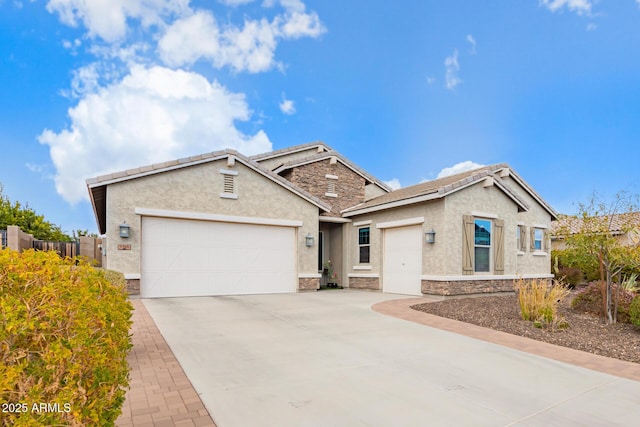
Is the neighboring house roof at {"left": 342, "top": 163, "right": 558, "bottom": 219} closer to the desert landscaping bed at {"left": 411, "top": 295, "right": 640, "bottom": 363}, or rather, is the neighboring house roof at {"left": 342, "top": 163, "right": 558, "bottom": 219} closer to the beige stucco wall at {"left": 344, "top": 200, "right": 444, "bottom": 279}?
the beige stucco wall at {"left": 344, "top": 200, "right": 444, "bottom": 279}

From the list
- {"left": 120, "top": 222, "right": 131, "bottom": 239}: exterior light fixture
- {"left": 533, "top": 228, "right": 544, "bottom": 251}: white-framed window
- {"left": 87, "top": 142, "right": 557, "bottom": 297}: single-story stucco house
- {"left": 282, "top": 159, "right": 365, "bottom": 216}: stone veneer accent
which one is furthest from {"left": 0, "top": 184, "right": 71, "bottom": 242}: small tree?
{"left": 533, "top": 228, "right": 544, "bottom": 251}: white-framed window

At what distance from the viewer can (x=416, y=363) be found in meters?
5.37

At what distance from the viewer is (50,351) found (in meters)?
2.01

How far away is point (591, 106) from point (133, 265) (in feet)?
62.6

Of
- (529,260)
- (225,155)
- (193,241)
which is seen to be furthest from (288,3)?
(529,260)

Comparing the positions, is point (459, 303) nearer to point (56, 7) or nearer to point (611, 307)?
point (611, 307)

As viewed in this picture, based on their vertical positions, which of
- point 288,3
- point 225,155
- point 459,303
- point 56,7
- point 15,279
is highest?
point 288,3

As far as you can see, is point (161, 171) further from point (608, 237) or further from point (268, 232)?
point (608, 237)

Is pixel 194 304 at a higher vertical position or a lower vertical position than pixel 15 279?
lower

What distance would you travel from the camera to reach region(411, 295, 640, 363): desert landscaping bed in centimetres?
668

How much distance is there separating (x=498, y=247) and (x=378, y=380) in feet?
35.2

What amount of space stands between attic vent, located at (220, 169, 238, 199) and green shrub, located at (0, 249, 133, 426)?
10.4m

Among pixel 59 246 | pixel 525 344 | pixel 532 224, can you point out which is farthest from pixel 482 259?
pixel 59 246

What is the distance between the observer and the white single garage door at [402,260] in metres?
13.4
